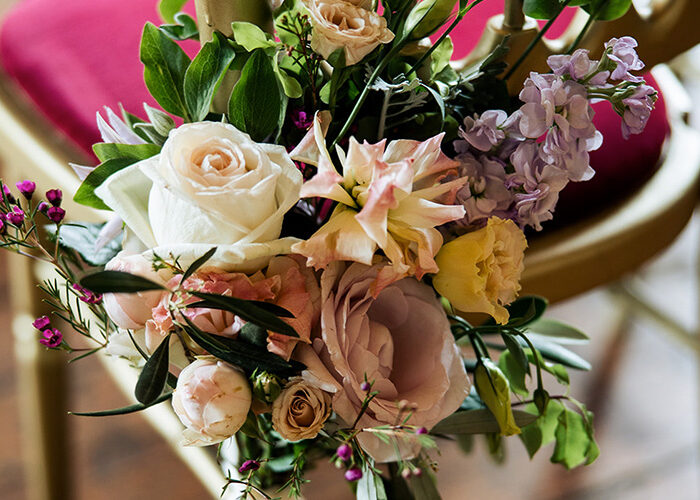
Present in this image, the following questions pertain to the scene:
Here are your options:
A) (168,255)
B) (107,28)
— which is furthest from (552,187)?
(107,28)

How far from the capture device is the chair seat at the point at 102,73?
657 mm

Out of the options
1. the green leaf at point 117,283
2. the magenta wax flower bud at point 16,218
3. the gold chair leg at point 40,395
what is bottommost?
the gold chair leg at point 40,395

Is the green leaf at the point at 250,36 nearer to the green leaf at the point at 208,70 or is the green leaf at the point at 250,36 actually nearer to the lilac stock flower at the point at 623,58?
the green leaf at the point at 208,70

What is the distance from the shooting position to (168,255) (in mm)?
354

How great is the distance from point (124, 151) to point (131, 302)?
0.08 metres

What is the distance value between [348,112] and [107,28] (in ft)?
1.34

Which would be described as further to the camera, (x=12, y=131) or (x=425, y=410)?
(x=12, y=131)

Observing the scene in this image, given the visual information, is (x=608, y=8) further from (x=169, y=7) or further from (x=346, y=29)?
(x=169, y=7)

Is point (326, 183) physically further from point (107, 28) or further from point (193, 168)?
point (107, 28)

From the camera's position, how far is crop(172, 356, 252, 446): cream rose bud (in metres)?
0.35

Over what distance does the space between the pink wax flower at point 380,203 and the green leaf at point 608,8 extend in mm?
137

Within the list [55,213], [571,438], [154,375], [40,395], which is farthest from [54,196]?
[40,395]

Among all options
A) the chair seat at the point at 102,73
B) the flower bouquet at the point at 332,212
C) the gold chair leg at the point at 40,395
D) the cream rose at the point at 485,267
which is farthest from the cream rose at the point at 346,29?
the gold chair leg at the point at 40,395

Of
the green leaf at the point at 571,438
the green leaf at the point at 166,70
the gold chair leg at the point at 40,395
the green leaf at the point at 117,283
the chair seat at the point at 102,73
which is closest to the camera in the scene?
the green leaf at the point at 117,283
